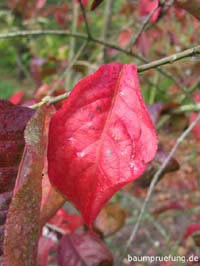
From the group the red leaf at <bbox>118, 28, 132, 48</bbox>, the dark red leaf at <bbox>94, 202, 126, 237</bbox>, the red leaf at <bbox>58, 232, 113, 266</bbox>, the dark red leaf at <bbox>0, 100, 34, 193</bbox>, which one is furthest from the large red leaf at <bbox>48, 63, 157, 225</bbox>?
the red leaf at <bbox>118, 28, 132, 48</bbox>

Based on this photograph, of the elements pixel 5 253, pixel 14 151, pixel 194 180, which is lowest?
pixel 5 253

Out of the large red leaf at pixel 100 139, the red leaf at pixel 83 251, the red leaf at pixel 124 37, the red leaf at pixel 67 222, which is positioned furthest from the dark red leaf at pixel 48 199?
the red leaf at pixel 124 37

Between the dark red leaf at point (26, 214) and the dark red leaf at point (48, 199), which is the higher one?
the dark red leaf at point (48, 199)

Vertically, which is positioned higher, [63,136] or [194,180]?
[194,180]

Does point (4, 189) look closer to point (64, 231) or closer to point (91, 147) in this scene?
point (91, 147)

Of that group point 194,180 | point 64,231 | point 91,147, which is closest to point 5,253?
point 91,147

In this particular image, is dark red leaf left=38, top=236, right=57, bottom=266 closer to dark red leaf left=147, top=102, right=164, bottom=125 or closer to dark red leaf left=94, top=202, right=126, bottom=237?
dark red leaf left=94, top=202, right=126, bottom=237

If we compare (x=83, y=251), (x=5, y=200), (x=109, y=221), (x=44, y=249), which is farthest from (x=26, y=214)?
(x=109, y=221)

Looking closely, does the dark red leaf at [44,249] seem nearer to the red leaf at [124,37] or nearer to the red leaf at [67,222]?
the red leaf at [67,222]
